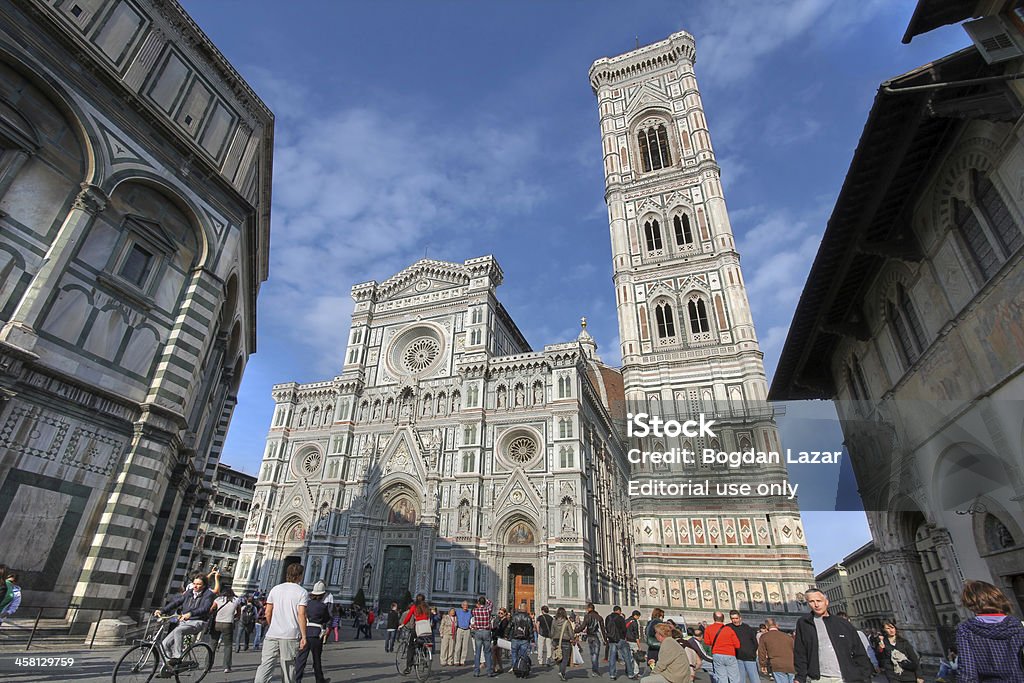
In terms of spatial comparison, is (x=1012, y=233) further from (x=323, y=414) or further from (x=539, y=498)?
(x=323, y=414)

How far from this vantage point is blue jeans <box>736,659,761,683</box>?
768 centimetres

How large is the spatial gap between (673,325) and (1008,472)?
61.3 feet

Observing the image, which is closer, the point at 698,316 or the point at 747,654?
the point at 747,654

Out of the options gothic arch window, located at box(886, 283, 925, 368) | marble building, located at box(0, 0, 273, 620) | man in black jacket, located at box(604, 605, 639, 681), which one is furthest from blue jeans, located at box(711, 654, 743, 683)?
marble building, located at box(0, 0, 273, 620)

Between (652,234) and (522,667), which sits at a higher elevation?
(652,234)

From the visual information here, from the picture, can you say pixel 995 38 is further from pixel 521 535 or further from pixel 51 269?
pixel 521 535

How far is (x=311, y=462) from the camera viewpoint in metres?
36.1

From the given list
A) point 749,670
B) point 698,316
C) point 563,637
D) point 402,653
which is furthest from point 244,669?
point 698,316

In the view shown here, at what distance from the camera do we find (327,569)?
31.2m

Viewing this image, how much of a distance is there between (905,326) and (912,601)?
7.59 m

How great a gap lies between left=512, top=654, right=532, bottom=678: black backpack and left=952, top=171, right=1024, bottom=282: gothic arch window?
1186cm

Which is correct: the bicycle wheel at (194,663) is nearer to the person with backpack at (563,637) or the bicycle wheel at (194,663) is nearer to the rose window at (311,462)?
the person with backpack at (563,637)

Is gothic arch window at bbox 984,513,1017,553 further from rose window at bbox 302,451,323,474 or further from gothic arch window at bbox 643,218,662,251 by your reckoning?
rose window at bbox 302,451,323,474

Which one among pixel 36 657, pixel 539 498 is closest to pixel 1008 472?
pixel 36 657
